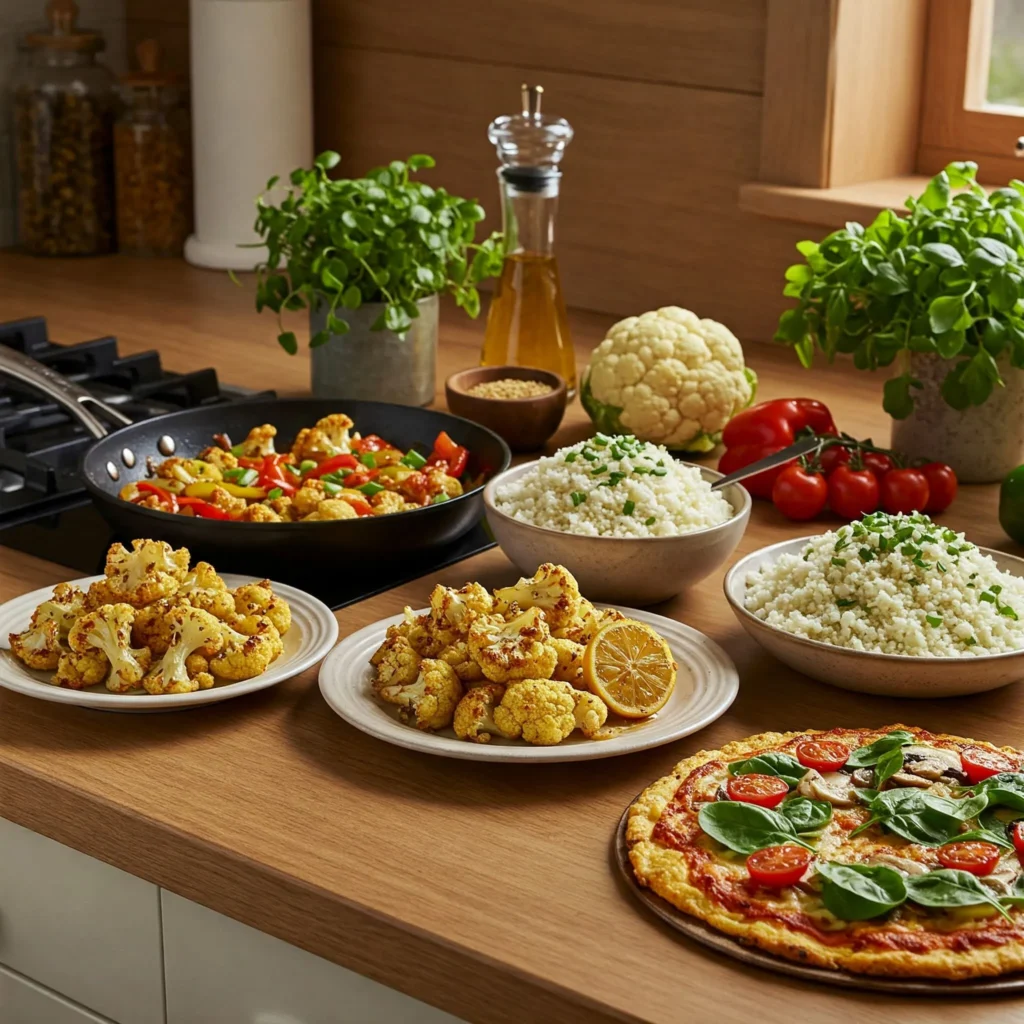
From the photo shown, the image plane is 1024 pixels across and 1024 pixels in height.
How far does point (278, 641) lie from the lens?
1148mm

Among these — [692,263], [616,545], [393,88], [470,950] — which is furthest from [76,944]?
[393,88]

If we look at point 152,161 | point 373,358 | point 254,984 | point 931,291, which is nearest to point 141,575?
point 254,984

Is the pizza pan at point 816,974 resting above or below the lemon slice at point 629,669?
below

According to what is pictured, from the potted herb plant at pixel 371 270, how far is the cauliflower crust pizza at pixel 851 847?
0.90m

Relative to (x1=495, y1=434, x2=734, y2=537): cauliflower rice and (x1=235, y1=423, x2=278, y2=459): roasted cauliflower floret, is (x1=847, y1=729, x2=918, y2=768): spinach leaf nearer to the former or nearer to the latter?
(x1=495, y1=434, x2=734, y2=537): cauliflower rice

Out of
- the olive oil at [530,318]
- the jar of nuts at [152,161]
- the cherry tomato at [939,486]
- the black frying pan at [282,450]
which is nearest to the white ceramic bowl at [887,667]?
the black frying pan at [282,450]

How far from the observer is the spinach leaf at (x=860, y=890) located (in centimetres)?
84

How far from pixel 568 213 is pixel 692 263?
0.80 feet

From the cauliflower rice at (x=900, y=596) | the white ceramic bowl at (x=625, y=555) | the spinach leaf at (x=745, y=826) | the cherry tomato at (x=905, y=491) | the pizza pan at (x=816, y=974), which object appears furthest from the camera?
the cherry tomato at (x=905, y=491)

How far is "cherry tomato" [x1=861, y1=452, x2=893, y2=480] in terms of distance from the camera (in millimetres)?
1567

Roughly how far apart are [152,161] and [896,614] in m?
1.98

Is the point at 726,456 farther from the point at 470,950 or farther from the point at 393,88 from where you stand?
the point at 393,88

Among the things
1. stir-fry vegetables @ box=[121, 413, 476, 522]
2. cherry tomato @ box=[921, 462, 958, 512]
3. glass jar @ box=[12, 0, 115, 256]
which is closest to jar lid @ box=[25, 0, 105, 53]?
glass jar @ box=[12, 0, 115, 256]

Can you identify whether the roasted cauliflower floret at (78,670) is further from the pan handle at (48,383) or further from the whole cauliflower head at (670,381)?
the whole cauliflower head at (670,381)
